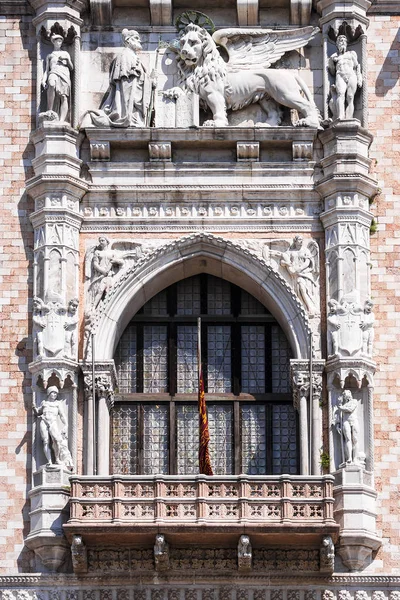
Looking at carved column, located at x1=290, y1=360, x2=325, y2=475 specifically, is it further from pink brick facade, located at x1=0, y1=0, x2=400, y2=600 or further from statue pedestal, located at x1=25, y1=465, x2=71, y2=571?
statue pedestal, located at x1=25, y1=465, x2=71, y2=571

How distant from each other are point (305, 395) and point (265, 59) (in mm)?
6180

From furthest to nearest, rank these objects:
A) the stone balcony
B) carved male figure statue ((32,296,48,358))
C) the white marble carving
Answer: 1. carved male figure statue ((32,296,48,358))
2. the white marble carving
3. the stone balcony

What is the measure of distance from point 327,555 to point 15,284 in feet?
23.3

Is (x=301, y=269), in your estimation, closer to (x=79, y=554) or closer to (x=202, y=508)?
(x=202, y=508)

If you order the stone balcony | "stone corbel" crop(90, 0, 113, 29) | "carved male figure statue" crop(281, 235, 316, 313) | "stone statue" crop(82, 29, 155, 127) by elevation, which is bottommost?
the stone balcony

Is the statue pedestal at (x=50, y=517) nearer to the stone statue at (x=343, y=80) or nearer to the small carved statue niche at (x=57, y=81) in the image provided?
the small carved statue niche at (x=57, y=81)

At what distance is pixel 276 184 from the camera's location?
40344 millimetres

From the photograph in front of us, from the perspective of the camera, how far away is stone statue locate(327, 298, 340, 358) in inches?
1540

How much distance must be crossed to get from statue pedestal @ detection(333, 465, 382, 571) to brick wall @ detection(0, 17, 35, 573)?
505cm

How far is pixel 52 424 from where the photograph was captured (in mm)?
38594

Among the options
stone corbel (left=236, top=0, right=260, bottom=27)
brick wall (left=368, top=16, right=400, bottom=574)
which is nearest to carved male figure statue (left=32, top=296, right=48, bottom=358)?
brick wall (left=368, top=16, right=400, bottom=574)

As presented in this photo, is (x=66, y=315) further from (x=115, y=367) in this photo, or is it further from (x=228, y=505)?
(x=228, y=505)

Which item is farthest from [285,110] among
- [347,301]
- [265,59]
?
[347,301]

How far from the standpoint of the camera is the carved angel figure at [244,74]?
4088 cm
